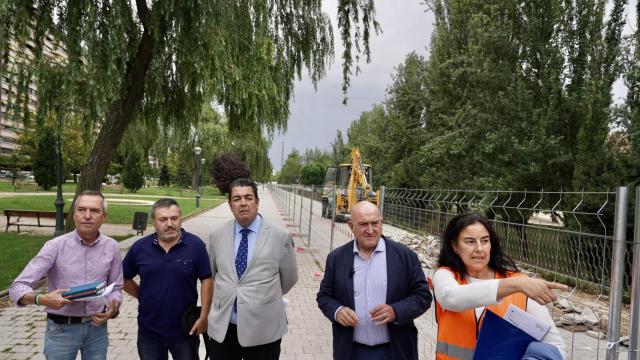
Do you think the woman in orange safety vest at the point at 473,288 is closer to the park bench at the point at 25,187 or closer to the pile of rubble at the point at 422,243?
the pile of rubble at the point at 422,243

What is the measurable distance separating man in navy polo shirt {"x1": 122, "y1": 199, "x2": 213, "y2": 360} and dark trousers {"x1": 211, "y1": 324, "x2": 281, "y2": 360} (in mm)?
186

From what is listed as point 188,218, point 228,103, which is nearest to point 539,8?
point 228,103

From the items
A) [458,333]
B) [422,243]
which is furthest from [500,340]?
[422,243]

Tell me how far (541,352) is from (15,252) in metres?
10.6

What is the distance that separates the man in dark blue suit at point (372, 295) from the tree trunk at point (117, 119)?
7653mm

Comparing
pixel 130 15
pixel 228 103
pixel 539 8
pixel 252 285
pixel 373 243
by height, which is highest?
pixel 539 8

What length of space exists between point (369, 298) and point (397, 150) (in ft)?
65.9

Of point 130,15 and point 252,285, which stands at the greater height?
point 130,15

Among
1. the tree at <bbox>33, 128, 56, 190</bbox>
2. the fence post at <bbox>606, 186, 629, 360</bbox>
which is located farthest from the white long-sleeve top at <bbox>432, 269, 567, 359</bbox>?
the tree at <bbox>33, 128, 56, 190</bbox>

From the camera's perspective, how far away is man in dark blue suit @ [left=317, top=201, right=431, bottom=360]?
94.4 inches

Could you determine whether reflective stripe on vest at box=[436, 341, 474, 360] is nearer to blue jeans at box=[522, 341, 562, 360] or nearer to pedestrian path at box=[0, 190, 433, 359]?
blue jeans at box=[522, 341, 562, 360]

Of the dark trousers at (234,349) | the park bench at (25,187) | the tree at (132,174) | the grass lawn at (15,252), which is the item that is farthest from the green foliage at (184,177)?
the dark trousers at (234,349)

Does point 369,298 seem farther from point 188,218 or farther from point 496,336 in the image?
point 188,218

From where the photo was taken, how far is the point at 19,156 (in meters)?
51.3
